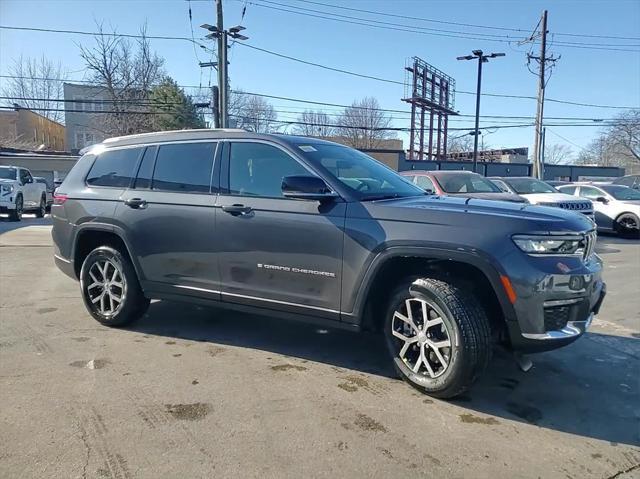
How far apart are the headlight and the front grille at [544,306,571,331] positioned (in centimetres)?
36

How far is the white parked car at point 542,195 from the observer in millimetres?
12109

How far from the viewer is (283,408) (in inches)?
133

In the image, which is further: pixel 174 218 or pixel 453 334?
pixel 174 218

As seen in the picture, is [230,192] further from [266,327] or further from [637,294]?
[637,294]

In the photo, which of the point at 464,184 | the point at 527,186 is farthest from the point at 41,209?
the point at 527,186

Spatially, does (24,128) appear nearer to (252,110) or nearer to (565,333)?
(252,110)

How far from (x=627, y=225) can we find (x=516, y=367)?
12.4m

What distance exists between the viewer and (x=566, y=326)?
3.31m

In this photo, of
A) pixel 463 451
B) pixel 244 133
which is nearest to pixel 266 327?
pixel 244 133

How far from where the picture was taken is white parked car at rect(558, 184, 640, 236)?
46.5 feet

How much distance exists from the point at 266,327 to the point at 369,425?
2.24 metres

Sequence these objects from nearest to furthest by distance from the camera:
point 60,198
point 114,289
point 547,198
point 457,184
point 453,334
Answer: point 453,334 < point 114,289 < point 60,198 < point 457,184 < point 547,198

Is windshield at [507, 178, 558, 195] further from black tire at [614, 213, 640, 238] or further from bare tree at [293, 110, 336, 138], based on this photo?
bare tree at [293, 110, 336, 138]

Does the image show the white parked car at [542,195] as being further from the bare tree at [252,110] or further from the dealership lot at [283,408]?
the bare tree at [252,110]
